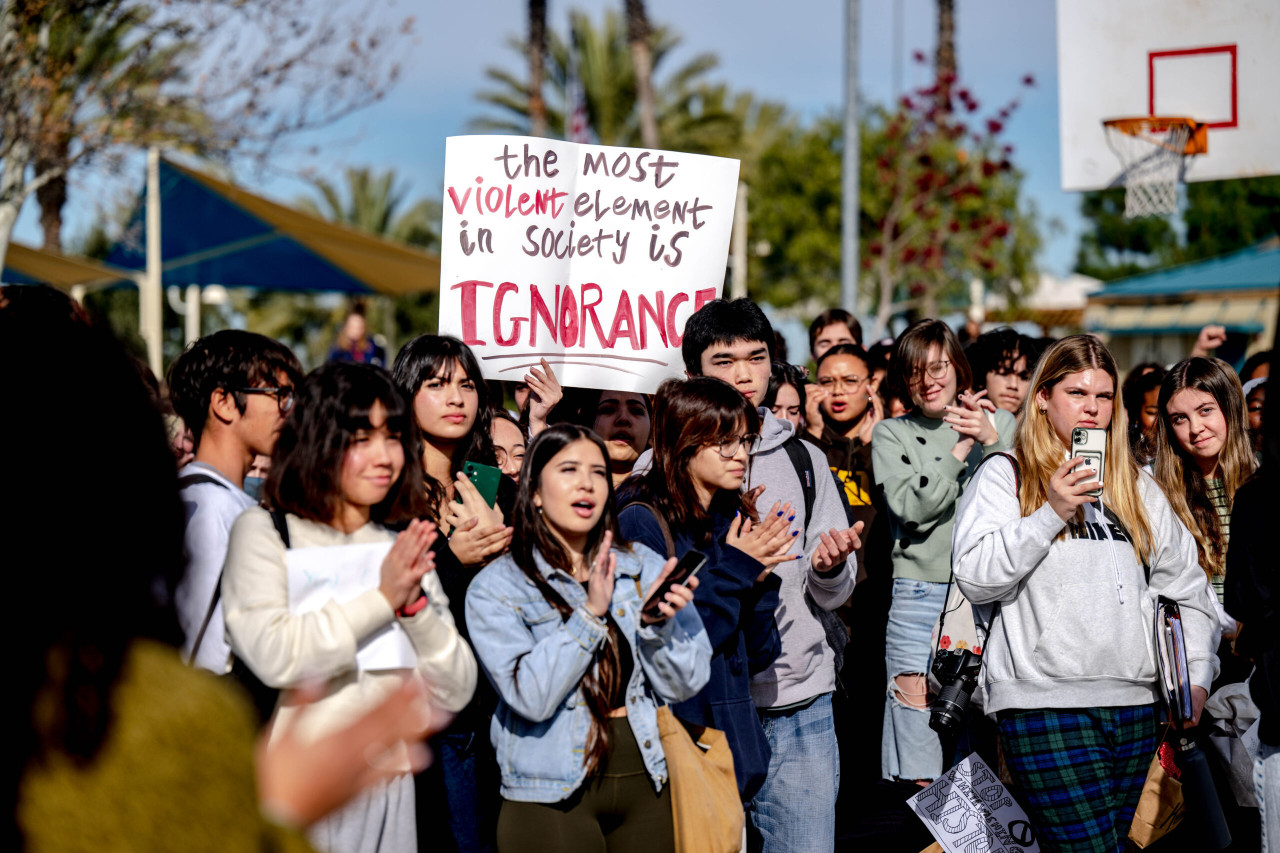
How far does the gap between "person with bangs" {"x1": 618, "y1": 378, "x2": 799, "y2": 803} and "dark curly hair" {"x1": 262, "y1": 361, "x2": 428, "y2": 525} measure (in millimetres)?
1001

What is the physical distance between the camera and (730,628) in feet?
11.2

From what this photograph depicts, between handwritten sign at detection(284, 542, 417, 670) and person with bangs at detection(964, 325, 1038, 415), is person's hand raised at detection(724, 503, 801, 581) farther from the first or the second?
person with bangs at detection(964, 325, 1038, 415)

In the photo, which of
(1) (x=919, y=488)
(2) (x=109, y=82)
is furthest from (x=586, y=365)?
(2) (x=109, y=82)

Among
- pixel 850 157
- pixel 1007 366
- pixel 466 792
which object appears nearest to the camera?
pixel 466 792

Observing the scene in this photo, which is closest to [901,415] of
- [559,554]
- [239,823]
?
[559,554]

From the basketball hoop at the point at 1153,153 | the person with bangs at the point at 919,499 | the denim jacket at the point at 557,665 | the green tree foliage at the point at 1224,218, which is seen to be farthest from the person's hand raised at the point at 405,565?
the green tree foliage at the point at 1224,218

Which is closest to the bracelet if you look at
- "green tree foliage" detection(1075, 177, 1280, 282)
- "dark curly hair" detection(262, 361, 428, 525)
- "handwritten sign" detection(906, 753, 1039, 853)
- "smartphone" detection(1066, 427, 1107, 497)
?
"dark curly hair" detection(262, 361, 428, 525)

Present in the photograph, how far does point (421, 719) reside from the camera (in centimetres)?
162

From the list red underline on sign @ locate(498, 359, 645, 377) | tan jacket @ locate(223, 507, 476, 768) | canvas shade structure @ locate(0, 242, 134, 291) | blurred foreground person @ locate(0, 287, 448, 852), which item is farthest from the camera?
canvas shade structure @ locate(0, 242, 134, 291)

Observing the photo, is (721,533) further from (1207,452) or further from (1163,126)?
(1163,126)

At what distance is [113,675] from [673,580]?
1.92 metres

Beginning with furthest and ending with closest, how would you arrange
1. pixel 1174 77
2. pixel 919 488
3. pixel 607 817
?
pixel 1174 77, pixel 919 488, pixel 607 817

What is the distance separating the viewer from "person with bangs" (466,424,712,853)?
3059mm

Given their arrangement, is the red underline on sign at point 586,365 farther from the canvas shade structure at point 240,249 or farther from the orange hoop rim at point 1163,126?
the canvas shade structure at point 240,249
